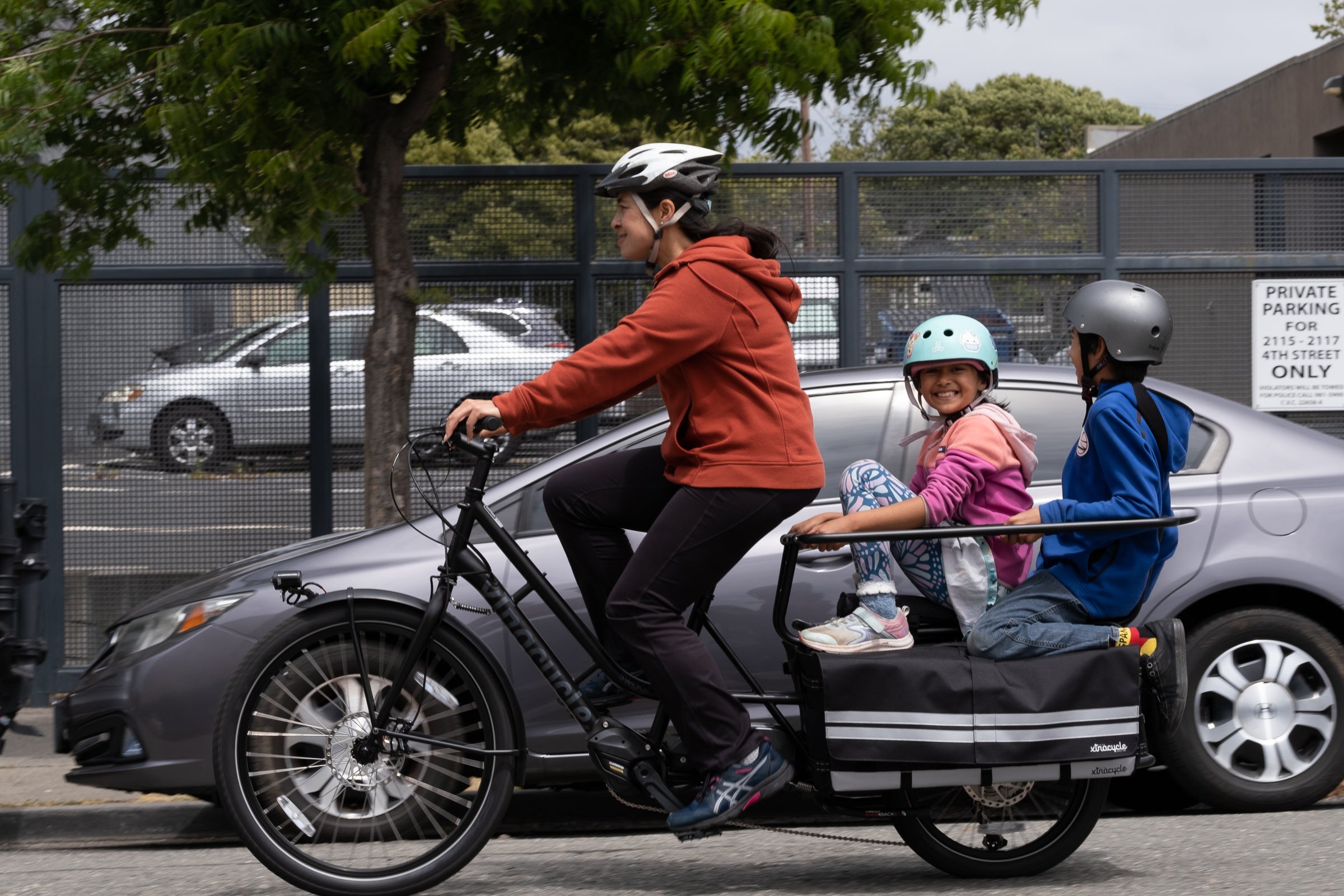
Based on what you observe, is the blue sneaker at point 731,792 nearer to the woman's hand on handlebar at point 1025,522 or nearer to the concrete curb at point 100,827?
the woman's hand on handlebar at point 1025,522

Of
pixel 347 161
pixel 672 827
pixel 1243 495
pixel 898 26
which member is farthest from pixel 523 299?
pixel 672 827

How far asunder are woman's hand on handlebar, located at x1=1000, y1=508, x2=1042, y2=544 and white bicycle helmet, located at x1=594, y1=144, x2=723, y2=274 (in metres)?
1.17

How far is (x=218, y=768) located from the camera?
3.82 m

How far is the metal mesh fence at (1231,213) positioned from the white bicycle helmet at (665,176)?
16.4 feet

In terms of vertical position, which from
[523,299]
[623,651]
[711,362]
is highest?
[523,299]

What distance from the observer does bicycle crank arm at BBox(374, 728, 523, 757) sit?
3.88 metres

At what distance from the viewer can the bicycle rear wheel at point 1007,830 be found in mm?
4137

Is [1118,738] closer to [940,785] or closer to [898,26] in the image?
[940,785]

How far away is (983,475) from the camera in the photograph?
13.3 ft

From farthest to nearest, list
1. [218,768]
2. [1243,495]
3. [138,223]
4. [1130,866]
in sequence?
[138,223]
[1243,495]
[1130,866]
[218,768]

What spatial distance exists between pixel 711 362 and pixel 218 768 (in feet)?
5.39

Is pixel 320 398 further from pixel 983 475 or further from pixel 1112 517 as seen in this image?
pixel 1112 517

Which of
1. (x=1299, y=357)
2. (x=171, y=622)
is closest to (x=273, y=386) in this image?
(x=171, y=622)

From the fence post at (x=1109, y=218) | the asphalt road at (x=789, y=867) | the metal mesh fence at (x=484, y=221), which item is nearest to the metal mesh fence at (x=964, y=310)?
the fence post at (x=1109, y=218)
